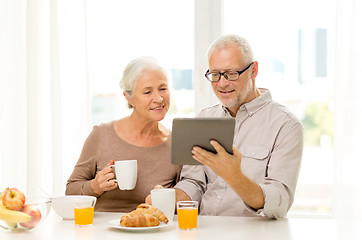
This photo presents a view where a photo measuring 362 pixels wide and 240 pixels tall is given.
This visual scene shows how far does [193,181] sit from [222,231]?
2.22ft

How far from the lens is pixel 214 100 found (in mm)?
3223

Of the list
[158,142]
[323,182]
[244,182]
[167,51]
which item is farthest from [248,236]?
[167,51]

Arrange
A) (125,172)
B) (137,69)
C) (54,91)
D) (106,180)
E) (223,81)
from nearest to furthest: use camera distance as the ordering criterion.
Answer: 1. (125,172)
2. (106,180)
3. (223,81)
4. (137,69)
5. (54,91)

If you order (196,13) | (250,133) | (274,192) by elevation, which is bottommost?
(274,192)

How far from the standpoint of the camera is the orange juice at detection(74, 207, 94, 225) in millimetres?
1884

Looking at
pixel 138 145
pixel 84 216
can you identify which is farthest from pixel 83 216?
pixel 138 145

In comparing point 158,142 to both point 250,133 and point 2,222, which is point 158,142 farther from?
point 2,222

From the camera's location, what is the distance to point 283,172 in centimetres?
219

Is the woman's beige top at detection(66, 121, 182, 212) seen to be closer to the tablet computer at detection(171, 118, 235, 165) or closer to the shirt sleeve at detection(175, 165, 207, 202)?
the shirt sleeve at detection(175, 165, 207, 202)

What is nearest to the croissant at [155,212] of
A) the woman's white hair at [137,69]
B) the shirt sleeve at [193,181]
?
the shirt sleeve at [193,181]

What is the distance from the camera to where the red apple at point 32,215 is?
180 centimetres

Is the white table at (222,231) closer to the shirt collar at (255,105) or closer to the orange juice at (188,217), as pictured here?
the orange juice at (188,217)

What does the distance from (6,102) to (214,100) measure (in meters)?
1.35

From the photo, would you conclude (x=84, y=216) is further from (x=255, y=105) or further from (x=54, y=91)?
(x=54, y=91)
